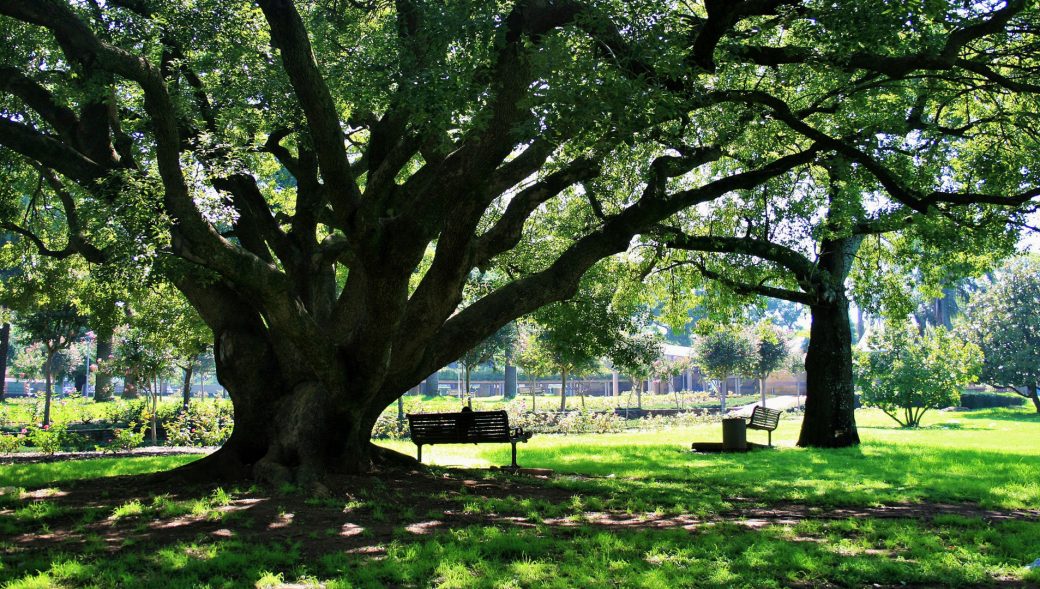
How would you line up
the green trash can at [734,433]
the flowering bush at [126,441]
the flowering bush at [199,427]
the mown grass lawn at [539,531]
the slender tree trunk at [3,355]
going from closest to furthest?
the mown grass lawn at [539,531] → the green trash can at [734,433] → the flowering bush at [126,441] → the flowering bush at [199,427] → the slender tree trunk at [3,355]

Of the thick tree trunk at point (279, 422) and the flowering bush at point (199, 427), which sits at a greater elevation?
the thick tree trunk at point (279, 422)

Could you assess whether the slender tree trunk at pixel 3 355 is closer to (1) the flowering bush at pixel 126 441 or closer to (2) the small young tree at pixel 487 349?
(2) the small young tree at pixel 487 349

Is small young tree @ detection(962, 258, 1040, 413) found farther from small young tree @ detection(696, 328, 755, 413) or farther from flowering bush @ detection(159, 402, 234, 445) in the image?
flowering bush @ detection(159, 402, 234, 445)

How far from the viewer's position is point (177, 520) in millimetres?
6930

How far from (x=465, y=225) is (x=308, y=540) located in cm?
394

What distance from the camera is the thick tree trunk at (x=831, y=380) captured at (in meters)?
17.0

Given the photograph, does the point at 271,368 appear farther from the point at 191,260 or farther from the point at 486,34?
the point at 486,34

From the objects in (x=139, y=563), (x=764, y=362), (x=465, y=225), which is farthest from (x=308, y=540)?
(x=764, y=362)

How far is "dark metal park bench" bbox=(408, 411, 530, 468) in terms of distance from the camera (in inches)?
489

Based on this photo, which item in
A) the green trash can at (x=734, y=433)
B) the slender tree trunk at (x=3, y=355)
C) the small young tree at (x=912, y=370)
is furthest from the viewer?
the slender tree trunk at (x=3, y=355)

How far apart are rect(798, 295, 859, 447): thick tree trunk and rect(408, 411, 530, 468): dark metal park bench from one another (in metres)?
8.35

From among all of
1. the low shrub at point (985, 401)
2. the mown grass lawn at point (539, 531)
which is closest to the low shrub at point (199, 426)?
the mown grass lawn at point (539, 531)

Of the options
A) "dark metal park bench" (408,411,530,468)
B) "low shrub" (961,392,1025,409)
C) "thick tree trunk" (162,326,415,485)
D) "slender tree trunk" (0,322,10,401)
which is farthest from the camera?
"low shrub" (961,392,1025,409)

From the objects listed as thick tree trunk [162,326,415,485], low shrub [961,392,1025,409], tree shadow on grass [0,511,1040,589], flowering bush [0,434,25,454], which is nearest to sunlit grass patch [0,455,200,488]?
thick tree trunk [162,326,415,485]
